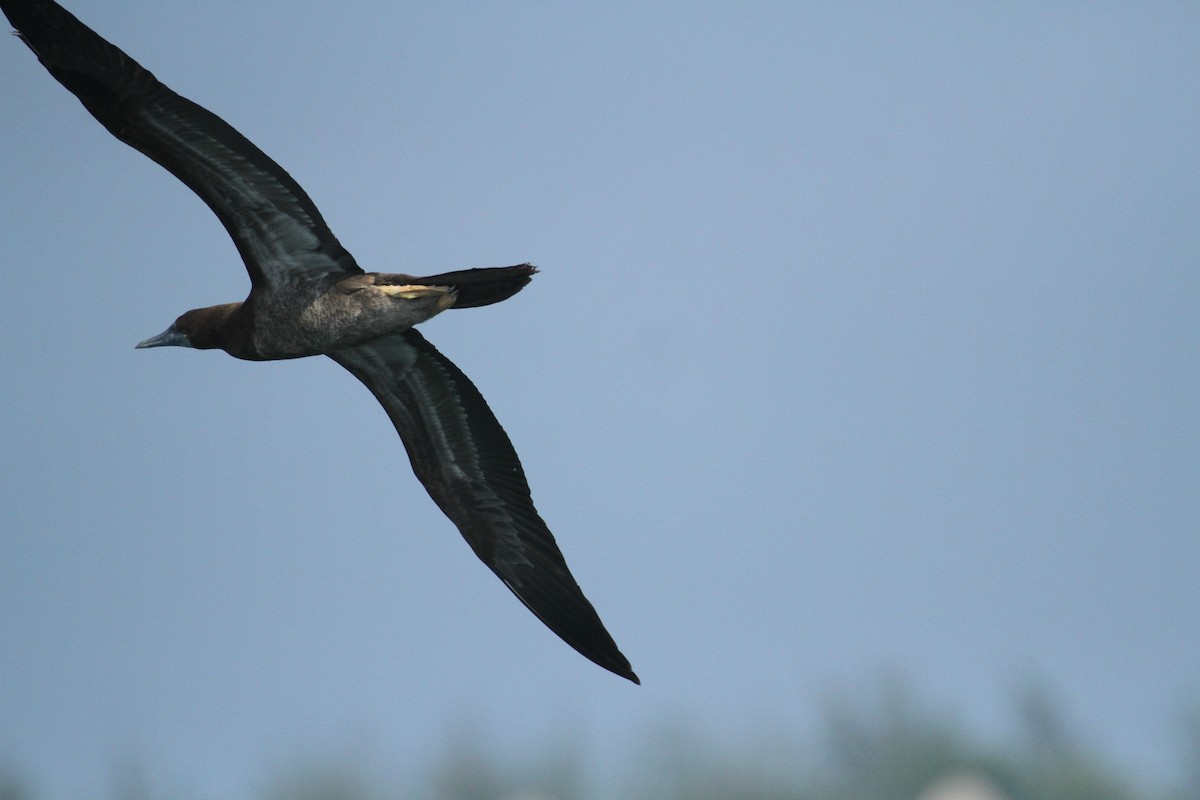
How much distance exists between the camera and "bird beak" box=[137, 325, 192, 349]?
11.8 m

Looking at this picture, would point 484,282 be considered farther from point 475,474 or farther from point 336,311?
point 475,474

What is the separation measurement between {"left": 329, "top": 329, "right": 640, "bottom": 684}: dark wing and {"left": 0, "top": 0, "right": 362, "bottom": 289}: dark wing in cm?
122

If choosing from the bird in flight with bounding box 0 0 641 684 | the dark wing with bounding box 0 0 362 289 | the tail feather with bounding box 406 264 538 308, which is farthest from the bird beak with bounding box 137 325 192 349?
the tail feather with bounding box 406 264 538 308

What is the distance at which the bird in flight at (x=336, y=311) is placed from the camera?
33.2ft

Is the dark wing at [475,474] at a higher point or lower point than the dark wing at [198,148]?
lower

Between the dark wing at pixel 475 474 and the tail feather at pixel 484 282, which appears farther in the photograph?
the dark wing at pixel 475 474

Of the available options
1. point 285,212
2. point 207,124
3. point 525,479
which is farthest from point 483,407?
point 207,124

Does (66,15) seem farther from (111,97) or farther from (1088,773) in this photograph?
(1088,773)

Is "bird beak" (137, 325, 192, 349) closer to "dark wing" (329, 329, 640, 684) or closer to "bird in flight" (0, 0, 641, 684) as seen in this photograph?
"bird in flight" (0, 0, 641, 684)

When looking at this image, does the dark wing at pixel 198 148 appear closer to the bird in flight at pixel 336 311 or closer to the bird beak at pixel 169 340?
the bird in flight at pixel 336 311

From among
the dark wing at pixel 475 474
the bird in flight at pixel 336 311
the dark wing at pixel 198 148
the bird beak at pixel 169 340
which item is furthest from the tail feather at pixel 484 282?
the bird beak at pixel 169 340

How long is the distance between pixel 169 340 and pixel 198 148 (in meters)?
1.96

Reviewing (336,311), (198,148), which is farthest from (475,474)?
(198,148)

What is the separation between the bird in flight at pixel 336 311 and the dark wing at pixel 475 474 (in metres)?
0.01
